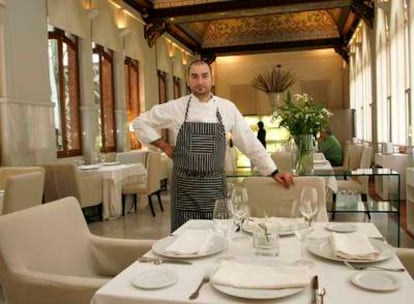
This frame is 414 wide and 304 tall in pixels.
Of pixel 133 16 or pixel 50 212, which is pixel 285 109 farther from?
pixel 133 16

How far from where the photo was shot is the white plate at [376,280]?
A: 1279mm

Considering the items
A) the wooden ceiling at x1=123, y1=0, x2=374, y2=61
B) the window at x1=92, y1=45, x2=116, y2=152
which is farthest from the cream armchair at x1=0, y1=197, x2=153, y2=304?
the wooden ceiling at x1=123, y1=0, x2=374, y2=61

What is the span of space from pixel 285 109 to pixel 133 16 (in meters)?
6.63

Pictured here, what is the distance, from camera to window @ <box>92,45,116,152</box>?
856 cm

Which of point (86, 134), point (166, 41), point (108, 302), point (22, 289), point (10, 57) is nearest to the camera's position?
point (108, 302)

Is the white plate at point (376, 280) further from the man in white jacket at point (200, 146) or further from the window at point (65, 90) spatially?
the window at point (65, 90)

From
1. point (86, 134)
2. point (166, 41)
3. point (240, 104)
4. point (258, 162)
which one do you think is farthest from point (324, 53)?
point (258, 162)

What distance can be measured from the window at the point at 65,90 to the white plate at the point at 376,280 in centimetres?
637

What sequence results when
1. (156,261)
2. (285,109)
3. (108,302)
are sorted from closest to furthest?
(108,302) → (156,261) → (285,109)

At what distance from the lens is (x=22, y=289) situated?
1746 millimetres

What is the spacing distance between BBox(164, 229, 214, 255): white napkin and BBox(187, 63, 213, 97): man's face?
3.02ft

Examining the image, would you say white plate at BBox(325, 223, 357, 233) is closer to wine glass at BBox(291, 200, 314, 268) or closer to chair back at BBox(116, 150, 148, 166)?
wine glass at BBox(291, 200, 314, 268)

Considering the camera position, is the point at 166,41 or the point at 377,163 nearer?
the point at 377,163

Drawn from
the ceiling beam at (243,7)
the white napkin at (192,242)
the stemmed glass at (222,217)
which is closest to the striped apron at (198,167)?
the white napkin at (192,242)
